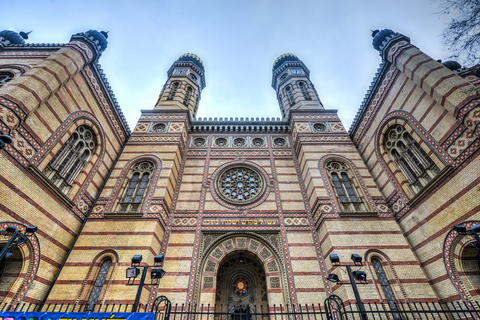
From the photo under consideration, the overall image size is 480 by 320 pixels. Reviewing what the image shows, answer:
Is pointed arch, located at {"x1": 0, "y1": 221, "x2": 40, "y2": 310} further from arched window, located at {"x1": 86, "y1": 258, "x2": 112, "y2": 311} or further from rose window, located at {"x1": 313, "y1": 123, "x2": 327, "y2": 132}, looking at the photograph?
rose window, located at {"x1": 313, "y1": 123, "x2": 327, "y2": 132}

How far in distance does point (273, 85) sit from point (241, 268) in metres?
15.7

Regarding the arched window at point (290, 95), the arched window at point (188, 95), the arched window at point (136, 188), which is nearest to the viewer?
the arched window at point (136, 188)

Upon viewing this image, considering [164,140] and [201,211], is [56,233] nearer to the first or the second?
[201,211]

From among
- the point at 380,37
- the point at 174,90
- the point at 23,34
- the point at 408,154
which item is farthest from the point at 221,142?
the point at 23,34

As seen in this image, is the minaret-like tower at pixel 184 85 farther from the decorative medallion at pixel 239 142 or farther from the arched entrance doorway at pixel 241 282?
the arched entrance doorway at pixel 241 282

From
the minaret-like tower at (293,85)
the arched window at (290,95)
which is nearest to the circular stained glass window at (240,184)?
the minaret-like tower at (293,85)

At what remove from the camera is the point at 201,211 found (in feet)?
32.7

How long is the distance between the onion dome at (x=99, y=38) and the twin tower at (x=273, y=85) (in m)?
4.36

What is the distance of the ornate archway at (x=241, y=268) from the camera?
26.9 feet

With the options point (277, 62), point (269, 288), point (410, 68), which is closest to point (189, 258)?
point (269, 288)

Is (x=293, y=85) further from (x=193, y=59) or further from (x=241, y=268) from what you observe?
(x=241, y=268)

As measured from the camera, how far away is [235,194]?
1084cm

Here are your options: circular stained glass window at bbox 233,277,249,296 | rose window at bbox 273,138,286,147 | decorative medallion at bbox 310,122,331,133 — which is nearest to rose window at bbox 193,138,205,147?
rose window at bbox 273,138,286,147

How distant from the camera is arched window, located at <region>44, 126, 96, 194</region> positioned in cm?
806
